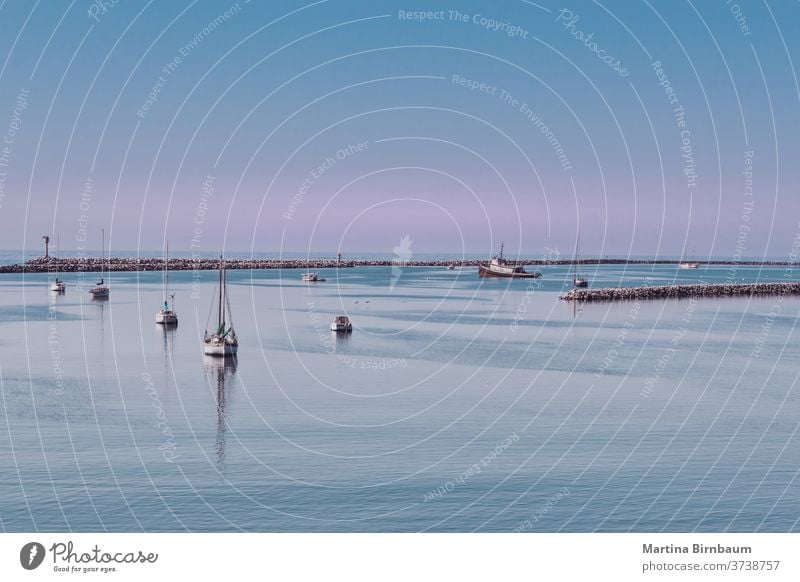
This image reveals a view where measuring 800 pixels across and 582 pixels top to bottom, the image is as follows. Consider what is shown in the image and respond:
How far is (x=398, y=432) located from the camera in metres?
41.1

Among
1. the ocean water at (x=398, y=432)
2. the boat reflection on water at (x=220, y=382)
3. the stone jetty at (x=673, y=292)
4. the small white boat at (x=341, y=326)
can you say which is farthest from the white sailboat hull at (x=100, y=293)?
the boat reflection on water at (x=220, y=382)

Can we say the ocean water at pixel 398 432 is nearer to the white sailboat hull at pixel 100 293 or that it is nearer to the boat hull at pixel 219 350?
the boat hull at pixel 219 350

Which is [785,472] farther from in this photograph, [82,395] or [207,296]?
[207,296]

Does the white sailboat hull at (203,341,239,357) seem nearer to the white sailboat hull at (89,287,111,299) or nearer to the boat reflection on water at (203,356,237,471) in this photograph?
the boat reflection on water at (203,356,237,471)

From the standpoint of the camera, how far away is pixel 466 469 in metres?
34.7

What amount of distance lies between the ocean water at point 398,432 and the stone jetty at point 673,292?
50.9m

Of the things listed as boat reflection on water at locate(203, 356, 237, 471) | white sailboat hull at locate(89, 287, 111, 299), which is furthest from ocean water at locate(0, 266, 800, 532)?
white sailboat hull at locate(89, 287, 111, 299)

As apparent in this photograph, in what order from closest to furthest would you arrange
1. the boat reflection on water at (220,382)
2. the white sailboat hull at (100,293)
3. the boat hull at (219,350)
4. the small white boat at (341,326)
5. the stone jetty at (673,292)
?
the boat reflection on water at (220,382), the boat hull at (219,350), the small white boat at (341,326), the white sailboat hull at (100,293), the stone jetty at (673,292)

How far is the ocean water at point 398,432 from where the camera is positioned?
2944cm

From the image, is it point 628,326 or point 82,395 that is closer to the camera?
point 82,395

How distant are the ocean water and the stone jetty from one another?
50.9 meters

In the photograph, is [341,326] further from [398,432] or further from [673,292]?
[673,292]

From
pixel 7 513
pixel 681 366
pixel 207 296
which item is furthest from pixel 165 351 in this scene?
pixel 207 296

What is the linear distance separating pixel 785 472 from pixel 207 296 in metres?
117
